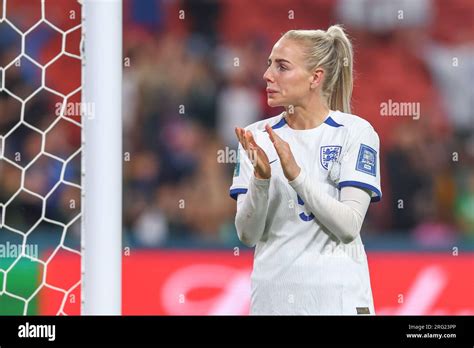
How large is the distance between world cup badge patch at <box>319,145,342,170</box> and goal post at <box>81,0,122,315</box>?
0.50 metres

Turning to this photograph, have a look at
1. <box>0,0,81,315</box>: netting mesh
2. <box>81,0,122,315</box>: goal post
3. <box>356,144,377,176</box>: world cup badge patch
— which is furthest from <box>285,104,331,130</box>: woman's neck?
<box>0,0,81,315</box>: netting mesh

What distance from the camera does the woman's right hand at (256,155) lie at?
6.53ft

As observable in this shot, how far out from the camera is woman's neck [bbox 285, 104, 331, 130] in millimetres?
2131

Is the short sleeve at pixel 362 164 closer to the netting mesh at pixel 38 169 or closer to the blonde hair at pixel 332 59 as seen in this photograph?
the blonde hair at pixel 332 59

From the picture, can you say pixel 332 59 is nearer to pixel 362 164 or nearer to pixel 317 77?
pixel 317 77

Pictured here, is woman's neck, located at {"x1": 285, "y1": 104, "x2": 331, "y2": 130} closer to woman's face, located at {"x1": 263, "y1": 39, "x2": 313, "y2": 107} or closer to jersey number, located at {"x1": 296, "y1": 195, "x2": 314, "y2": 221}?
woman's face, located at {"x1": 263, "y1": 39, "x2": 313, "y2": 107}

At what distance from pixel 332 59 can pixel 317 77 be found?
0.06 m

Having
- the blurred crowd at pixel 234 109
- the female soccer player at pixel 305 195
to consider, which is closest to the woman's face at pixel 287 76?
the female soccer player at pixel 305 195

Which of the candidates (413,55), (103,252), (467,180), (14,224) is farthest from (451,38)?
(103,252)

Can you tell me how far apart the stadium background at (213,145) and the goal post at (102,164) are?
1.62 meters
